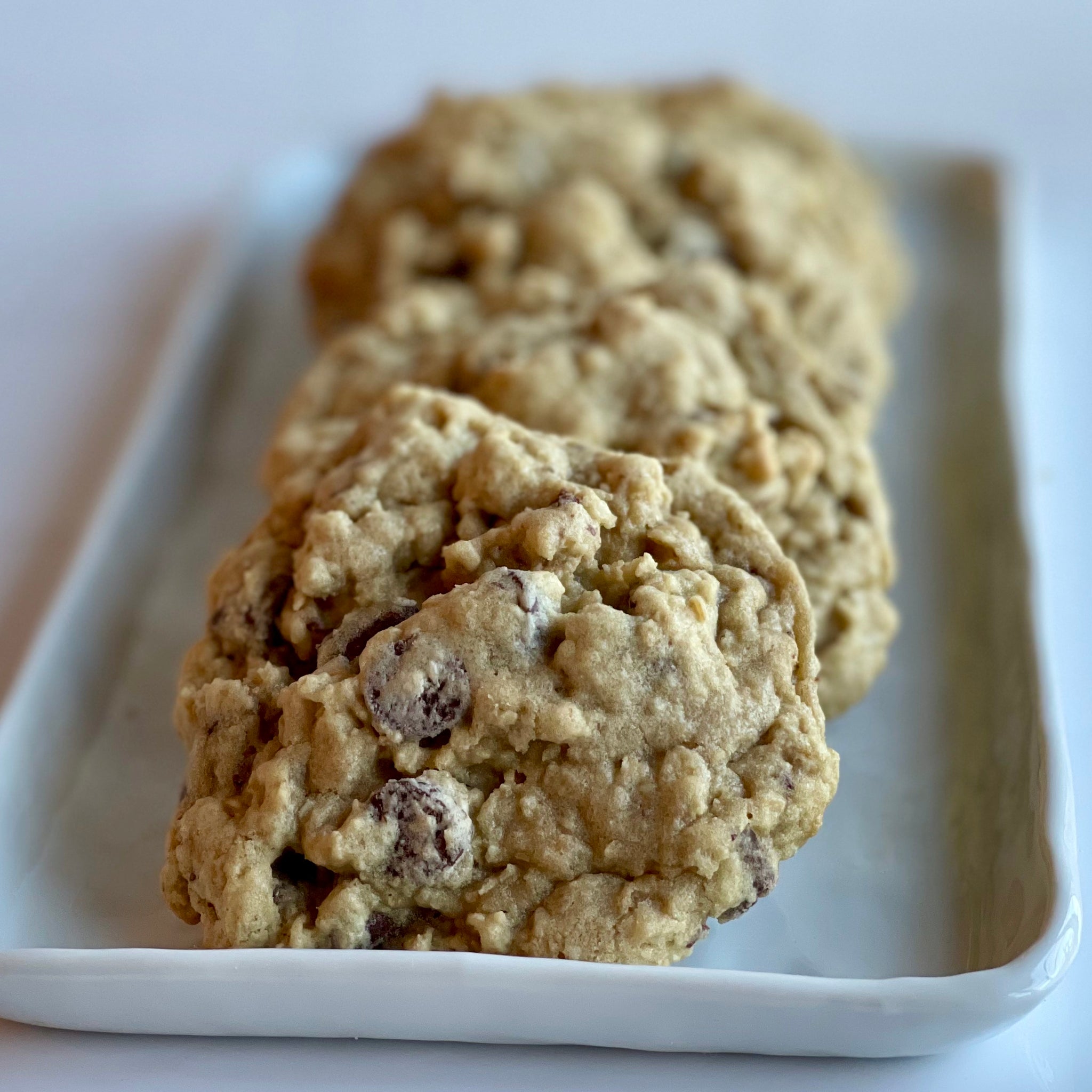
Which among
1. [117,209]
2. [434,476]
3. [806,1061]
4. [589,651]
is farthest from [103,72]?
[806,1061]

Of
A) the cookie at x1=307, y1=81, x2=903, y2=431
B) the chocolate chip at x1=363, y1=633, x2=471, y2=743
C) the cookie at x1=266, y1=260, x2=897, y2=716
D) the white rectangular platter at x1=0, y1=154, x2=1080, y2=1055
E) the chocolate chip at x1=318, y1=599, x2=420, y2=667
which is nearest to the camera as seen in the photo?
the white rectangular platter at x1=0, y1=154, x2=1080, y2=1055

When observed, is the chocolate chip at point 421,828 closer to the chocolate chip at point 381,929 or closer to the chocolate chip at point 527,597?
the chocolate chip at point 381,929

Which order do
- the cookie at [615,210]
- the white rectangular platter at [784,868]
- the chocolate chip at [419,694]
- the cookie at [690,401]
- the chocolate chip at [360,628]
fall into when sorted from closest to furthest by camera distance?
the white rectangular platter at [784,868] < the chocolate chip at [419,694] < the chocolate chip at [360,628] < the cookie at [690,401] < the cookie at [615,210]

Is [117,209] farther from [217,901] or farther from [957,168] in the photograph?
[217,901]

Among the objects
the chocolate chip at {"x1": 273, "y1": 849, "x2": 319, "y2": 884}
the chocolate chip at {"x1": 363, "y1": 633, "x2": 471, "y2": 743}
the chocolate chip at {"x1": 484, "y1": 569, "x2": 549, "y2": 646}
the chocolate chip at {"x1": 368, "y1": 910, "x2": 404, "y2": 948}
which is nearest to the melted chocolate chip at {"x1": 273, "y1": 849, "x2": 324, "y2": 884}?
the chocolate chip at {"x1": 273, "y1": 849, "x2": 319, "y2": 884}

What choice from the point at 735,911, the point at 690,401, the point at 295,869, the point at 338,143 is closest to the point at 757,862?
the point at 735,911

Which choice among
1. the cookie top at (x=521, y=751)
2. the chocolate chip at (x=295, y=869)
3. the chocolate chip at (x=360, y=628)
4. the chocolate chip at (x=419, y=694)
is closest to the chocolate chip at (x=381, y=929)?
the cookie top at (x=521, y=751)

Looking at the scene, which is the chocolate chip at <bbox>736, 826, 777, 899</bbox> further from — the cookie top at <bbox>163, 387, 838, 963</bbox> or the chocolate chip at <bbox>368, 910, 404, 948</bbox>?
the chocolate chip at <bbox>368, 910, 404, 948</bbox>
